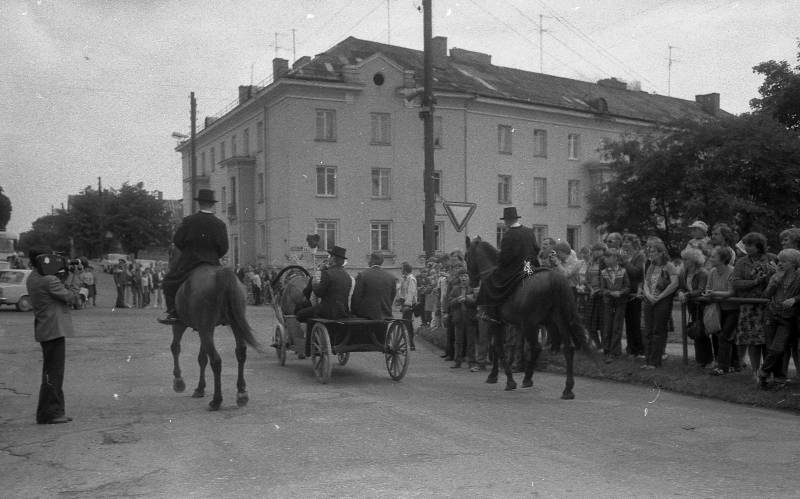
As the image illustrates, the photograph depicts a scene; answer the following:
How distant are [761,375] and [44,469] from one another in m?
7.85

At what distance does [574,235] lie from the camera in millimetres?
52812

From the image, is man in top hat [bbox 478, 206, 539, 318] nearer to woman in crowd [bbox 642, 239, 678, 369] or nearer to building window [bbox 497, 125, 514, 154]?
woman in crowd [bbox 642, 239, 678, 369]

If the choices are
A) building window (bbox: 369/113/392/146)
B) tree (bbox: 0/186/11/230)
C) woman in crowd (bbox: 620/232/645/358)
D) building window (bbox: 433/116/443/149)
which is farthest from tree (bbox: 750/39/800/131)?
tree (bbox: 0/186/11/230)

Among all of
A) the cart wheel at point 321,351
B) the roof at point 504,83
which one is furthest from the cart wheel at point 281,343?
the roof at point 504,83

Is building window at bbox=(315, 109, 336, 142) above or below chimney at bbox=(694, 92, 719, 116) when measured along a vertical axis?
below

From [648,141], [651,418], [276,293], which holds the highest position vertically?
[648,141]

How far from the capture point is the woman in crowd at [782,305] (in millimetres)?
9219

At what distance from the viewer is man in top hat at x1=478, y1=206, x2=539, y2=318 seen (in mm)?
10891

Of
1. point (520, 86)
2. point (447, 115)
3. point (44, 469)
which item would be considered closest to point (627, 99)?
point (520, 86)

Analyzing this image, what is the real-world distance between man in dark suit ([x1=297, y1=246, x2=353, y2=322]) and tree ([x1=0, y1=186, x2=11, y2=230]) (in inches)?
3650

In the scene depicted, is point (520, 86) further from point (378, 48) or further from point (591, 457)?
point (591, 457)

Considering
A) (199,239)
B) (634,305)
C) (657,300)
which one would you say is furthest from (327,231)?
(199,239)

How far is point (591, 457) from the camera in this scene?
6773mm

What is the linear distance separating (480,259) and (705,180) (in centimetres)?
3442
